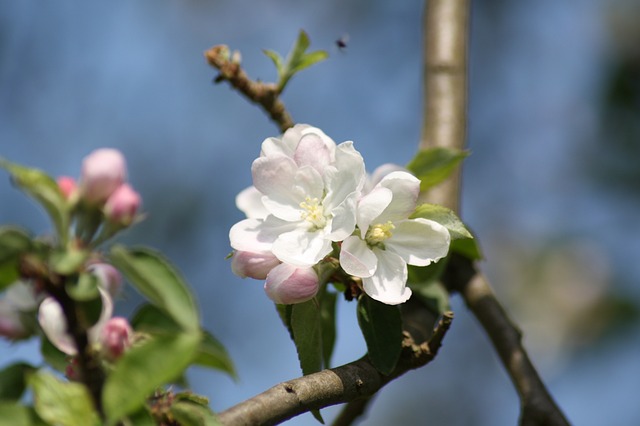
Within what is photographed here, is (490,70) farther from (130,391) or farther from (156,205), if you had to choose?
(130,391)

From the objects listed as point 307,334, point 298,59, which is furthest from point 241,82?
point 307,334

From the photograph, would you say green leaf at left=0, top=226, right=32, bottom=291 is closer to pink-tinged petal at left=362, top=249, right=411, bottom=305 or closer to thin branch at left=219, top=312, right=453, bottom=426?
thin branch at left=219, top=312, right=453, bottom=426

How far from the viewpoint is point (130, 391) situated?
788mm

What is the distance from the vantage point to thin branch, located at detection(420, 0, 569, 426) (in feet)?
4.99

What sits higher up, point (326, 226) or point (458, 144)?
point (458, 144)

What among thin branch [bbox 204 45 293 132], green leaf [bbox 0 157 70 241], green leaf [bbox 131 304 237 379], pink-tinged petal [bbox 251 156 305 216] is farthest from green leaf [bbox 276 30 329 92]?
green leaf [bbox 0 157 70 241]

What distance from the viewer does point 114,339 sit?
38.4 inches

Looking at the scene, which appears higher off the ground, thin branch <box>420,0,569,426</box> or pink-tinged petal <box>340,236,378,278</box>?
thin branch <box>420,0,569,426</box>

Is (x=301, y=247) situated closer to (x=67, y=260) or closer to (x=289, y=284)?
(x=289, y=284)

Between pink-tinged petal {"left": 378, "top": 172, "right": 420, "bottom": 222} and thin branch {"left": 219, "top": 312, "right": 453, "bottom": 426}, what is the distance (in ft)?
0.48

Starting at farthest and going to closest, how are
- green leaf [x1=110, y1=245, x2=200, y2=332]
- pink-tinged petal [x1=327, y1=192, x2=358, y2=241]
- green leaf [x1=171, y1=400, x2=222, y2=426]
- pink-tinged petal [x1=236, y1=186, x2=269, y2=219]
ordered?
pink-tinged petal [x1=236, y1=186, x2=269, y2=219]
pink-tinged petal [x1=327, y1=192, x2=358, y2=241]
green leaf [x1=171, y1=400, x2=222, y2=426]
green leaf [x1=110, y1=245, x2=200, y2=332]

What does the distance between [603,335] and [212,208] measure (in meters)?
1.98

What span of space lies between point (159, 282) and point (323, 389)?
0.93 ft

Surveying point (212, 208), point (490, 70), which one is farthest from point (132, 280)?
point (490, 70)
